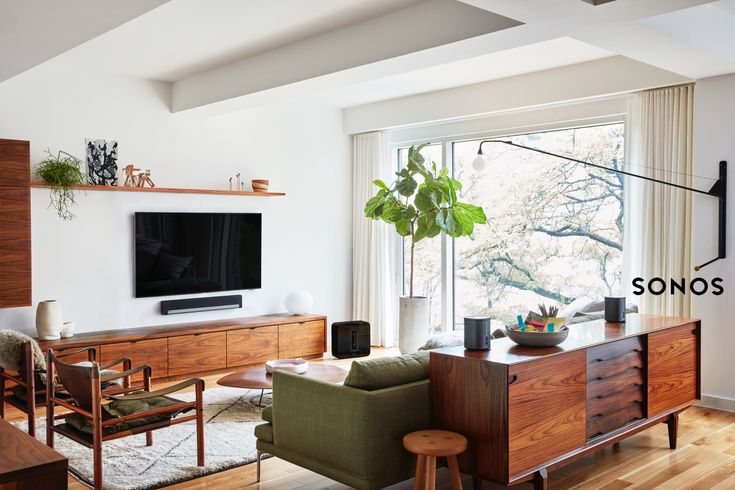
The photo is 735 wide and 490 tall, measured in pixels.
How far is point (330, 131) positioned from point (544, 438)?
17.8 feet

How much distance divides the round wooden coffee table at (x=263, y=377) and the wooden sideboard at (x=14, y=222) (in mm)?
1856

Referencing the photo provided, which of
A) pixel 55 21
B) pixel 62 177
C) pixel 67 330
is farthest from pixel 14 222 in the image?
pixel 55 21

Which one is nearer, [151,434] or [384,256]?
[151,434]

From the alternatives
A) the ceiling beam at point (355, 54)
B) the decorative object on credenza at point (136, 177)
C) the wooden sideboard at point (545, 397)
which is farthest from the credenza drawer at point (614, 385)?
the decorative object on credenza at point (136, 177)

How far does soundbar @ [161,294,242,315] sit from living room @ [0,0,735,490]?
0.09ft

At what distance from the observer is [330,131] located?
8086 mm

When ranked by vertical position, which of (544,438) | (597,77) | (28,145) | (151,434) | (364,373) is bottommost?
(151,434)

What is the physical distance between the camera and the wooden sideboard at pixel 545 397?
312cm

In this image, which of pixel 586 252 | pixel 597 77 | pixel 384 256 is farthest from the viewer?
pixel 384 256

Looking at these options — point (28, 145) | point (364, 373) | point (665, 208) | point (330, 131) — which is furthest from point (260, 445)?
point (330, 131)

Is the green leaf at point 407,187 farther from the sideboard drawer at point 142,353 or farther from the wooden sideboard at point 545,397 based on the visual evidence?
the wooden sideboard at point 545,397

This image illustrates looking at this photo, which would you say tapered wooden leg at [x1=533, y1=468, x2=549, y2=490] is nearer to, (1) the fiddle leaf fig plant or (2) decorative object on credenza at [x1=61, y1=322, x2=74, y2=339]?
(1) the fiddle leaf fig plant

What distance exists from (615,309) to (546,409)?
136 centimetres

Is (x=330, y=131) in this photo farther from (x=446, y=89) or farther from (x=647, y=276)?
(x=647, y=276)
